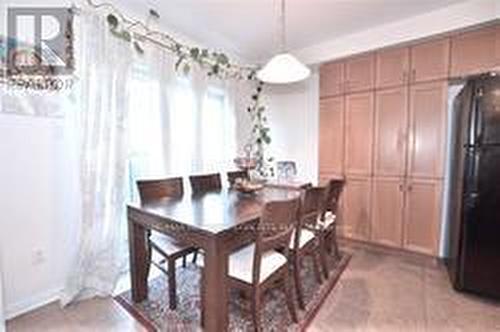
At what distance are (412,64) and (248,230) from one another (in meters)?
2.57

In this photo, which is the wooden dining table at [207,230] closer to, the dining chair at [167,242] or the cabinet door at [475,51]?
the dining chair at [167,242]

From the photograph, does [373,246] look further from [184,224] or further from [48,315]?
[48,315]

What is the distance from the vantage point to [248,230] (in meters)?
1.72

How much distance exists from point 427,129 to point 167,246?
2745mm

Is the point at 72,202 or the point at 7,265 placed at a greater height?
the point at 72,202

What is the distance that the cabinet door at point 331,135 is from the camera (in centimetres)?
347

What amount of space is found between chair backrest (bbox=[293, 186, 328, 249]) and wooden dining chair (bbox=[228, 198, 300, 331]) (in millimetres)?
116

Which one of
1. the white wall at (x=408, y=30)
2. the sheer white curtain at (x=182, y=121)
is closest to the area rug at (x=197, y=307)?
the sheer white curtain at (x=182, y=121)

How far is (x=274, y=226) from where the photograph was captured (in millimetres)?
1689

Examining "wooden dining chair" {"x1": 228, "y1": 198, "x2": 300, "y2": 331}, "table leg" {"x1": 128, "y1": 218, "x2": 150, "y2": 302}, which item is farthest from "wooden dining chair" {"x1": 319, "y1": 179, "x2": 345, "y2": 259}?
"table leg" {"x1": 128, "y1": 218, "x2": 150, "y2": 302}

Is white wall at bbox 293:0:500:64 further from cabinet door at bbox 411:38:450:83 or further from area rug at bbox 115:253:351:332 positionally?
area rug at bbox 115:253:351:332

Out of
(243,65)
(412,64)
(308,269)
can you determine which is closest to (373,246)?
(308,269)

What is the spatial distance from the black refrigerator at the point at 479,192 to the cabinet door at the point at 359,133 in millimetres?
984

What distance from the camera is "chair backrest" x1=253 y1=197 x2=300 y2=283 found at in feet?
5.33
